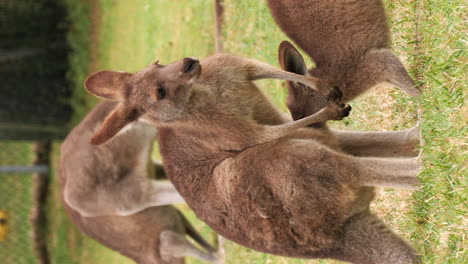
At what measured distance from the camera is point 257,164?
3.73 metres

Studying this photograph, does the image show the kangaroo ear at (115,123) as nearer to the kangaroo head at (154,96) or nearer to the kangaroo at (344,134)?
the kangaroo head at (154,96)

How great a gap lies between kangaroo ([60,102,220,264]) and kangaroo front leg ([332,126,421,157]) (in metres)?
2.69

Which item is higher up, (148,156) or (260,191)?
(260,191)

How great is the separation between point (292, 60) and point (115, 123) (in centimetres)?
131

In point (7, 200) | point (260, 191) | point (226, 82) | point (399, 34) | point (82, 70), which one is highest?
point (399, 34)

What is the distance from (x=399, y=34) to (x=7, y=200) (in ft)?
36.6

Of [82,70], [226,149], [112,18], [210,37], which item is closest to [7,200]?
[82,70]

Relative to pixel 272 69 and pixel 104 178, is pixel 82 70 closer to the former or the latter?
pixel 104 178

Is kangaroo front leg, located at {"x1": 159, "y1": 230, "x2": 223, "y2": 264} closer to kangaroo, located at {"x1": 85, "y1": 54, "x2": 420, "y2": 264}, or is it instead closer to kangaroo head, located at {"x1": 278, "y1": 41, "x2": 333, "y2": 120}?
kangaroo, located at {"x1": 85, "y1": 54, "x2": 420, "y2": 264}

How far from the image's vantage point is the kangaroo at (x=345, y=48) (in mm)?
4094

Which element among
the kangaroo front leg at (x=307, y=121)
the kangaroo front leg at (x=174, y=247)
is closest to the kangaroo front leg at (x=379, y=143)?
the kangaroo front leg at (x=307, y=121)

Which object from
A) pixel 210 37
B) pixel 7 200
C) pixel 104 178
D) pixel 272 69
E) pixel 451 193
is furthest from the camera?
pixel 7 200

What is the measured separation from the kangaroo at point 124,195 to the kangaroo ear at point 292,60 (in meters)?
2.72

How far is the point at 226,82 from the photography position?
13.5ft
